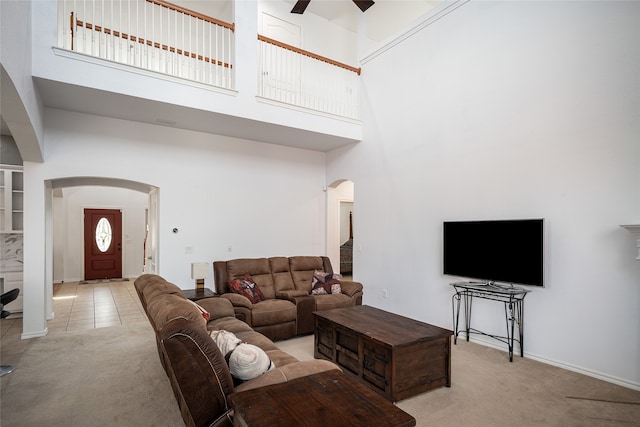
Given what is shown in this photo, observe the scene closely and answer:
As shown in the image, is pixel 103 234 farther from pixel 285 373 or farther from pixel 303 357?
pixel 285 373

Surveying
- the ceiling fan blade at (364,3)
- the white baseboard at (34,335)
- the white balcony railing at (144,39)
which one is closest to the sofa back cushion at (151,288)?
the white baseboard at (34,335)

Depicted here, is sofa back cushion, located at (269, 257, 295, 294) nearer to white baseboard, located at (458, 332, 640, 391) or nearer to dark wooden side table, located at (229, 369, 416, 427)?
white baseboard, located at (458, 332, 640, 391)

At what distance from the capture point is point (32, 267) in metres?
4.43

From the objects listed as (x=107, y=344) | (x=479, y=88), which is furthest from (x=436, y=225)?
(x=107, y=344)

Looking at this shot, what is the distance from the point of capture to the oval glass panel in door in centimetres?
923

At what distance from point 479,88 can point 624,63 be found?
1438mm

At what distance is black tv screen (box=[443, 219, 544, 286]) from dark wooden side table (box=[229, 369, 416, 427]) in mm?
2754

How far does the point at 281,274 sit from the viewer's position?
5.31 meters

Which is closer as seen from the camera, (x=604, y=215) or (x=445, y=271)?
(x=604, y=215)

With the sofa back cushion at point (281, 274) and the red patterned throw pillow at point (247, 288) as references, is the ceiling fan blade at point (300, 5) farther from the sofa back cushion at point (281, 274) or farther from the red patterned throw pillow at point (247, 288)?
the red patterned throw pillow at point (247, 288)

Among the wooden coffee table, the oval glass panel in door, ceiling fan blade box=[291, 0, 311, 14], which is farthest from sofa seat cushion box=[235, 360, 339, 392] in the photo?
the oval glass panel in door

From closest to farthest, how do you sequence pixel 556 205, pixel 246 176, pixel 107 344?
pixel 556 205 → pixel 107 344 → pixel 246 176

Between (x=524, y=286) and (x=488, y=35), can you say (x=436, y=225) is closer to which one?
(x=524, y=286)

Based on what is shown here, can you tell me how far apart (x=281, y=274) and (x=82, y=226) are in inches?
262
